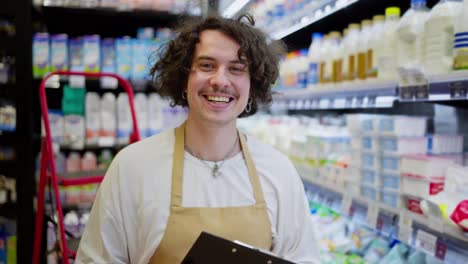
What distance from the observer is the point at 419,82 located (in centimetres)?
174

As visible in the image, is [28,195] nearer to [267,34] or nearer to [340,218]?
[340,218]

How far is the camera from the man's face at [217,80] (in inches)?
57.2

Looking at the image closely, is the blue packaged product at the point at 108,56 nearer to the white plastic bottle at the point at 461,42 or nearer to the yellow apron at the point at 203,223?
the yellow apron at the point at 203,223

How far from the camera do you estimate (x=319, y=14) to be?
280cm

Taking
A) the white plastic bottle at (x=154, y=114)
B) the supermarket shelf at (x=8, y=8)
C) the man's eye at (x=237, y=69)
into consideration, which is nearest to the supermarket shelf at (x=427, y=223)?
the man's eye at (x=237, y=69)

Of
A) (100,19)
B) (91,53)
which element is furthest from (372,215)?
(100,19)

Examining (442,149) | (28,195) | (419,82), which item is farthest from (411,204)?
(28,195)

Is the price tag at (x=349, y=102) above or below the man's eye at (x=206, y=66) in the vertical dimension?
below

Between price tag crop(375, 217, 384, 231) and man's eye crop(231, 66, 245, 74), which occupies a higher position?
man's eye crop(231, 66, 245, 74)

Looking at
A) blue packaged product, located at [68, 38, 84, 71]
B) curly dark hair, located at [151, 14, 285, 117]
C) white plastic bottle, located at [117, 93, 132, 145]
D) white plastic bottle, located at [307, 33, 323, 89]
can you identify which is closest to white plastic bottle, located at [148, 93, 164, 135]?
white plastic bottle, located at [117, 93, 132, 145]

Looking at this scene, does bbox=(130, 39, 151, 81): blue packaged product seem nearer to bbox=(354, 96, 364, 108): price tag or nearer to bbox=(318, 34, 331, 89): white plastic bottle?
bbox=(318, 34, 331, 89): white plastic bottle

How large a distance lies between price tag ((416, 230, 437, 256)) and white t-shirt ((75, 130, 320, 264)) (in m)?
0.36

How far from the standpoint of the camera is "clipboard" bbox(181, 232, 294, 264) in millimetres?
1147

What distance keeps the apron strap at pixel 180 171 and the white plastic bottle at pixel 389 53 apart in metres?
0.78
